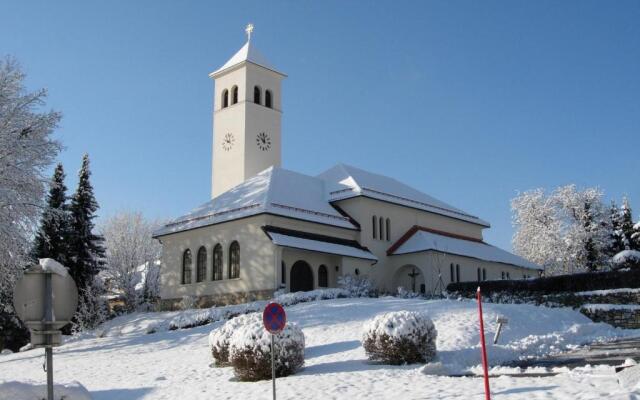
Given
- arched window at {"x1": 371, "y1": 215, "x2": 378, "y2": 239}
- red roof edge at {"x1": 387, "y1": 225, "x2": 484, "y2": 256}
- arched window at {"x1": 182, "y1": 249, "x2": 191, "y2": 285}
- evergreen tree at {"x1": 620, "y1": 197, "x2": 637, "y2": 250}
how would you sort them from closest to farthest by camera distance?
arched window at {"x1": 182, "y1": 249, "x2": 191, "y2": 285} → arched window at {"x1": 371, "y1": 215, "x2": 378, "y2": 239} → red roof edge at {"x1": 387, "y1": 225, "x2": 484, "y2": 256} → evergreen tree at {"x1": 620, "y1": 197, "x2": 637, "y2": 250}

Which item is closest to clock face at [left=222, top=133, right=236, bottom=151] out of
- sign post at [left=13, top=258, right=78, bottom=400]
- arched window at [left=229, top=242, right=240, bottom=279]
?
arched window at [left=229, top=242, right=240, bottom=279]

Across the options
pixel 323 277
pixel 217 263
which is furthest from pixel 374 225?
pixel 217 263

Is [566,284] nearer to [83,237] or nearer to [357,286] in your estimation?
[357,286]

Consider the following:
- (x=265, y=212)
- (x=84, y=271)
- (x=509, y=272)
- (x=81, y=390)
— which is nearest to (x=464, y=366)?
(x=81, y=390)

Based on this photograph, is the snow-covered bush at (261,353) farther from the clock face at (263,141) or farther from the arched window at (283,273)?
the clock face at (263,141)

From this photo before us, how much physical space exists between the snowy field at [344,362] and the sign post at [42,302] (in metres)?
6.01

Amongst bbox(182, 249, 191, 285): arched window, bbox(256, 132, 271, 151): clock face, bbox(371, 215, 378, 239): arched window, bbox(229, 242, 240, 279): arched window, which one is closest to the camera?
bbox(229, 242, 240, 279): arched window

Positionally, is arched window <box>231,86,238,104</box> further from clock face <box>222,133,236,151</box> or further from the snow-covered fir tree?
the snow-covered fir tree

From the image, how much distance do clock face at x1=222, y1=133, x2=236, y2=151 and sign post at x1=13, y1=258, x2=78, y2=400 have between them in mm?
42627

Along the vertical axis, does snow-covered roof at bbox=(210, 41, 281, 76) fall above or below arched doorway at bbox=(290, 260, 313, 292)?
above

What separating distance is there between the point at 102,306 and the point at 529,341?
94.0 ft

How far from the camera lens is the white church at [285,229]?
127 feet

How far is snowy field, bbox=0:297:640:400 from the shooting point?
1312 centimetres

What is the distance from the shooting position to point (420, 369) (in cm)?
1553
